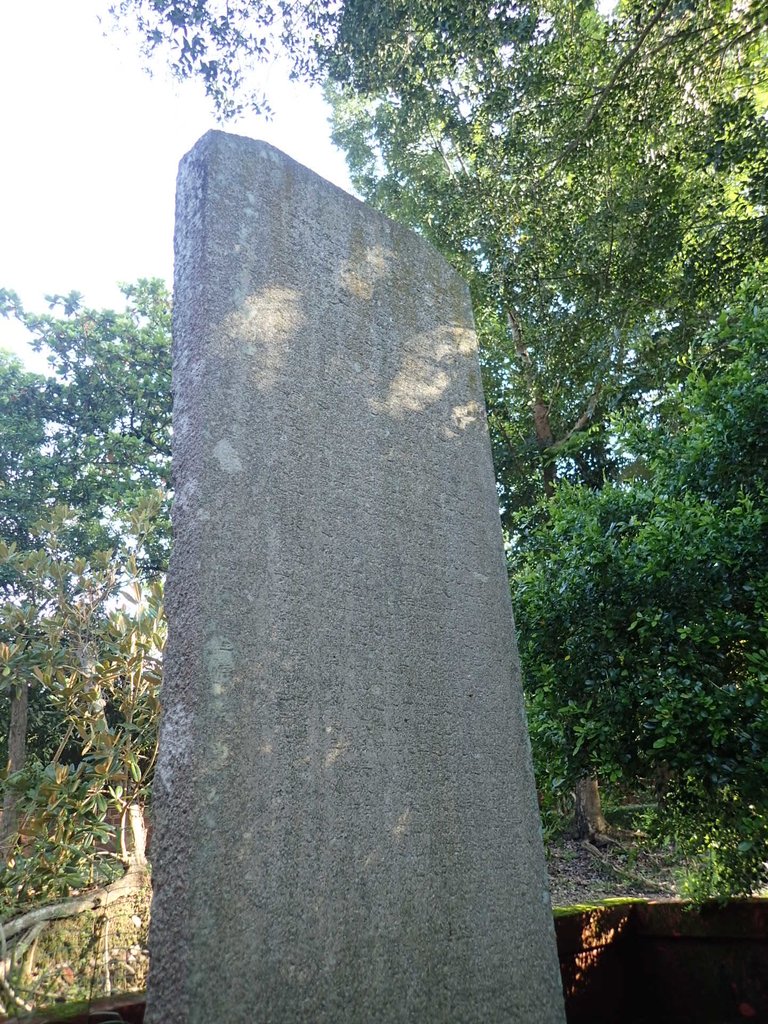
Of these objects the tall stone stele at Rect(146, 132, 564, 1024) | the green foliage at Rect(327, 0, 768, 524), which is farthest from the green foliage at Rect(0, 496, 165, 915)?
the green foliage at Rect(327, 0, 768, 524)

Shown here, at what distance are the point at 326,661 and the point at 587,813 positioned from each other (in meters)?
7.46

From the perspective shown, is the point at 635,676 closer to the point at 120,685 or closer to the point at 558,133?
the point at 120,685

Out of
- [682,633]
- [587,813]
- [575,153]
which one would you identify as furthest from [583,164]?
[587,813]

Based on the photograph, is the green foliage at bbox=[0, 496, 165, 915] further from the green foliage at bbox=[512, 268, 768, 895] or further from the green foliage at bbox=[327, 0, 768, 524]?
the green foliage at bbox=[327, 0, 768, 524]

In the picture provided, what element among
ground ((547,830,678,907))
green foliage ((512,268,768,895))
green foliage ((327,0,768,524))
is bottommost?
ground ((547,830,678,907))

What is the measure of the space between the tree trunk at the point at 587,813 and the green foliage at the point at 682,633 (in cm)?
557

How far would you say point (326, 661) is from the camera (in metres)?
1.73

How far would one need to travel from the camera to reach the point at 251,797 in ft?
4.85

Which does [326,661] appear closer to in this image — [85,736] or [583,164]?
[85,736]

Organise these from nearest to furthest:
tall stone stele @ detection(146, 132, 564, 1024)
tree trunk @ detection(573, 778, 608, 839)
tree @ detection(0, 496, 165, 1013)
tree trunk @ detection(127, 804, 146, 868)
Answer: tall stone stele @ detection(146, 132, 564, 1024) < tree @ detection(0, 496, 165, 1013) < tree trunk @ detection(127, 804, 146, 868) < tree trunk @ detection(573, 778, 608, 839)

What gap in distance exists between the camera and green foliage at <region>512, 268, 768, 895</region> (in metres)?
2.53

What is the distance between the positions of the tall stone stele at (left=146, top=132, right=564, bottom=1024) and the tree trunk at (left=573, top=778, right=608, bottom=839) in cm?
670

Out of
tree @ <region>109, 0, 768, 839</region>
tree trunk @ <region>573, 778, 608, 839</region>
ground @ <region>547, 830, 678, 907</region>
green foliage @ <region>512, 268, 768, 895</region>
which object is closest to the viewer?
green foliage @ <region>512, 268, 768, 895</region>

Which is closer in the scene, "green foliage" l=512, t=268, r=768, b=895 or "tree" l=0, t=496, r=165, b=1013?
"green foliage" l=512, t=268, r=768, b=895
